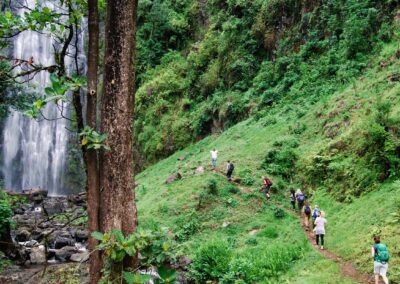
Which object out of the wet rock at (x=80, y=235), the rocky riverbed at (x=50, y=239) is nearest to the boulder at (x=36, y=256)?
the rocky riverbed at (x=50, y=239)

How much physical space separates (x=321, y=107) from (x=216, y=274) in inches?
431

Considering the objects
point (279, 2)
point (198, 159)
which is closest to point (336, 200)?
point (198, 159)

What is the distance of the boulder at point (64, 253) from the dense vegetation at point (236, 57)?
13204 millimetres

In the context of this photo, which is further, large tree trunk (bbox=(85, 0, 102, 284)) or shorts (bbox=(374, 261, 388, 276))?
shorts (bbox=(374, 261, 388, 276))

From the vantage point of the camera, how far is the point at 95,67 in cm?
420

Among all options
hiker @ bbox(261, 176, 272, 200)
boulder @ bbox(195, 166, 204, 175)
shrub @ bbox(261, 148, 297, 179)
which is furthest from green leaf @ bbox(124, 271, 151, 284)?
boulder @ bbox(195, 166, 204, 175)

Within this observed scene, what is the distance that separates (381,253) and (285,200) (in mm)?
8171

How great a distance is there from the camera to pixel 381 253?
342 inches

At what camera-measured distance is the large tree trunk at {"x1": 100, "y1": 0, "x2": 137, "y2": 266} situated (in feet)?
12.9

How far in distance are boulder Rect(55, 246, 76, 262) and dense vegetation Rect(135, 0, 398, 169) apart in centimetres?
1320

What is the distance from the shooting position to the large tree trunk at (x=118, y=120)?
394cm

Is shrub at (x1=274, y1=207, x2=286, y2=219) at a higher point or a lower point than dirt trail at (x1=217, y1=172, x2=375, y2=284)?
higher

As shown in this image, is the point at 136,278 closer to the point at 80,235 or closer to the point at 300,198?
the point at 300,198

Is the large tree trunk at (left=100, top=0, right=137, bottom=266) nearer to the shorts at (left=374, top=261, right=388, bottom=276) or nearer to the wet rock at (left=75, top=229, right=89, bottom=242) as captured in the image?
the shorts at (left=374, top=261, right=388, bottom=276)
